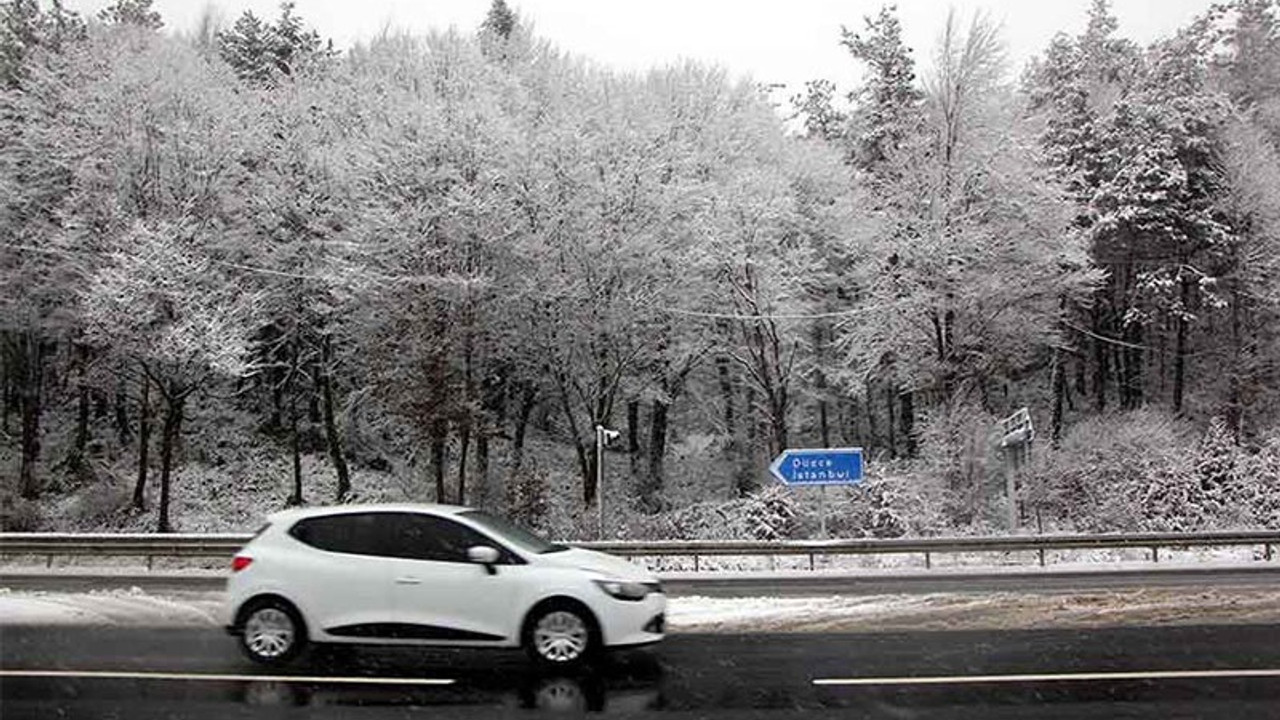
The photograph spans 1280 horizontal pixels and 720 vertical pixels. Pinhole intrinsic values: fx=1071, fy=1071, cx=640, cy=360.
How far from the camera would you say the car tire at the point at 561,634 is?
1023cm

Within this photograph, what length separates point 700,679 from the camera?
9820 mm

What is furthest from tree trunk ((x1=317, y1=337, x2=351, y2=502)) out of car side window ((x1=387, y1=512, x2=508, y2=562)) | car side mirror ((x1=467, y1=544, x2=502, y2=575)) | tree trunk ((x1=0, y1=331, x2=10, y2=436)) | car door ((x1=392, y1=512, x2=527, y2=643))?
car side mirror ((x1=467, y1=544, x2=502, y2=575))

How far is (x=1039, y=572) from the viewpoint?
2128 centimetres

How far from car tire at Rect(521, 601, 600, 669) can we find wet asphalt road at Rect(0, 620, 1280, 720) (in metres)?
0.22

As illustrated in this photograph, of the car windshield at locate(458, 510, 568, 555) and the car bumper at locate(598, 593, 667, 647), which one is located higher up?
the car windshield at locate(458, 510, 568, 555)

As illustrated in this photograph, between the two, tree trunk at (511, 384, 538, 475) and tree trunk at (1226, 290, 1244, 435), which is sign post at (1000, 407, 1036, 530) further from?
tree trunk at (511, 384, 538, 475)

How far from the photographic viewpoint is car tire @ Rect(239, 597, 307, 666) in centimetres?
1048

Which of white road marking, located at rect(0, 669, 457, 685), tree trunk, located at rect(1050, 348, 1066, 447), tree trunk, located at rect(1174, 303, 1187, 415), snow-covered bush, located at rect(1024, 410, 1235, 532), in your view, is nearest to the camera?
white road marking, located at rect(0, 669, 457, 685)

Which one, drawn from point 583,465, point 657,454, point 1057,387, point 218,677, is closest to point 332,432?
point 583,465

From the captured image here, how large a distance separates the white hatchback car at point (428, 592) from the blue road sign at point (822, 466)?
1288 cm

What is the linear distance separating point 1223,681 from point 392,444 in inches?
1302

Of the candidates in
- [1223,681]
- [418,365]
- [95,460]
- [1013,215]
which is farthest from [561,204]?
[1223,681]

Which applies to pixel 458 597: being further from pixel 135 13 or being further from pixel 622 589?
pixel 135 13

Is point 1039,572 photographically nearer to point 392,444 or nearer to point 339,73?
point 392,444
